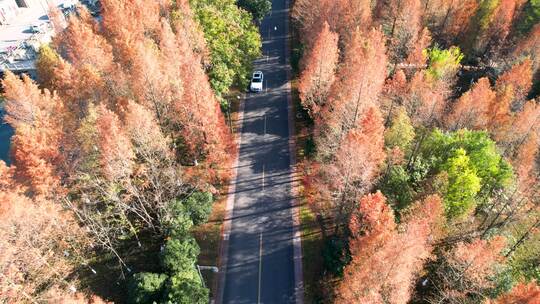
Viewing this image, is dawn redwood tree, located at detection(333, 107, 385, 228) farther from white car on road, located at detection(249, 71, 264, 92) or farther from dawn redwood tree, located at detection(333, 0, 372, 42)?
white car on road, located at detection(249, 71, 264, 92)

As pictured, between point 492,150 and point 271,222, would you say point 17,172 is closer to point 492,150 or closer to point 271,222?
point 271,222

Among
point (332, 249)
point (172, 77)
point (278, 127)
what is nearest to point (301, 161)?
point (278, 127)

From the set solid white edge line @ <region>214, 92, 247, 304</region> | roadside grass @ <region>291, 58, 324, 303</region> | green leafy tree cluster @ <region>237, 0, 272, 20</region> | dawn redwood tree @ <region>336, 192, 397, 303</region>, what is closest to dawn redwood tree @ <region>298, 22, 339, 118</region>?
roadside grass @ <region>291, 58, 324, 303</region>

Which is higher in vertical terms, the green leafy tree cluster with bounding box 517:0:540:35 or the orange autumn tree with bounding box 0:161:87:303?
the green leafy tree cluster with bounding box 517:0:540:35

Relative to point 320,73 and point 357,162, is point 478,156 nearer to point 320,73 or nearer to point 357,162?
point 357,162

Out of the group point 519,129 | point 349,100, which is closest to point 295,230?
point 349,100

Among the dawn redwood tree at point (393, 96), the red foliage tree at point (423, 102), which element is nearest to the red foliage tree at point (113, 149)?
the dawn redwood tree at point (393, 96)

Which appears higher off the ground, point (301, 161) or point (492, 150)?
point (492, 150)
